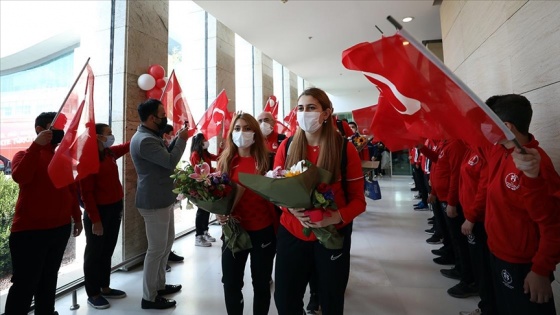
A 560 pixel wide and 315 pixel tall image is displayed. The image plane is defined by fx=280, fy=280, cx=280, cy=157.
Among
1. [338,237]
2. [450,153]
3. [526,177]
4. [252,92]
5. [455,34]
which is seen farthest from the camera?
[252,92]

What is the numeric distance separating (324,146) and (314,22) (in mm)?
4937

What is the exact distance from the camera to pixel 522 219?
4.61 ft

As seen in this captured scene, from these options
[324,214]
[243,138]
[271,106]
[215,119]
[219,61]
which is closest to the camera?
[324,214]

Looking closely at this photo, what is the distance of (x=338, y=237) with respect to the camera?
1.42 meters

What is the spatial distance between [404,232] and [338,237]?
12.7 feet

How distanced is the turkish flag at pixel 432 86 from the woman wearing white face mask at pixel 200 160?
114 inches

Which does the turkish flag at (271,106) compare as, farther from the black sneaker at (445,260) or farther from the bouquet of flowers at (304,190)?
the bouquet of flowers at (304,190)

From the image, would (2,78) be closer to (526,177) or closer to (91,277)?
(91,277)

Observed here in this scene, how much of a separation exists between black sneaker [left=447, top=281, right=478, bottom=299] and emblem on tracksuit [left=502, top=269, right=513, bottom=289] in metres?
1.37

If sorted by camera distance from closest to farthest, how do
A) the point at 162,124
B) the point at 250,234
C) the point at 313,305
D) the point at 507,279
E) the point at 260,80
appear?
the point at 507,279, the point at 250,234, the point at 313,305, the point at 162,124, the point at 260,80

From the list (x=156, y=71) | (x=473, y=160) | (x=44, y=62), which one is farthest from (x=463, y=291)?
(x=44, y=62)

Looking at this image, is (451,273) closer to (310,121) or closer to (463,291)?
(463,291)

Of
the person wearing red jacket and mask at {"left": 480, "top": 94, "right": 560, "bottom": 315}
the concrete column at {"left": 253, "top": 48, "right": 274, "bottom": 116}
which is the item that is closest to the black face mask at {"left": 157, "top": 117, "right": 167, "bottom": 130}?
the person wearing red jacket and mask at {"left": 480, "top": 94, "right": 560, "bottom": 315}

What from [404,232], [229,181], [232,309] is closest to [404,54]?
[229,181]
